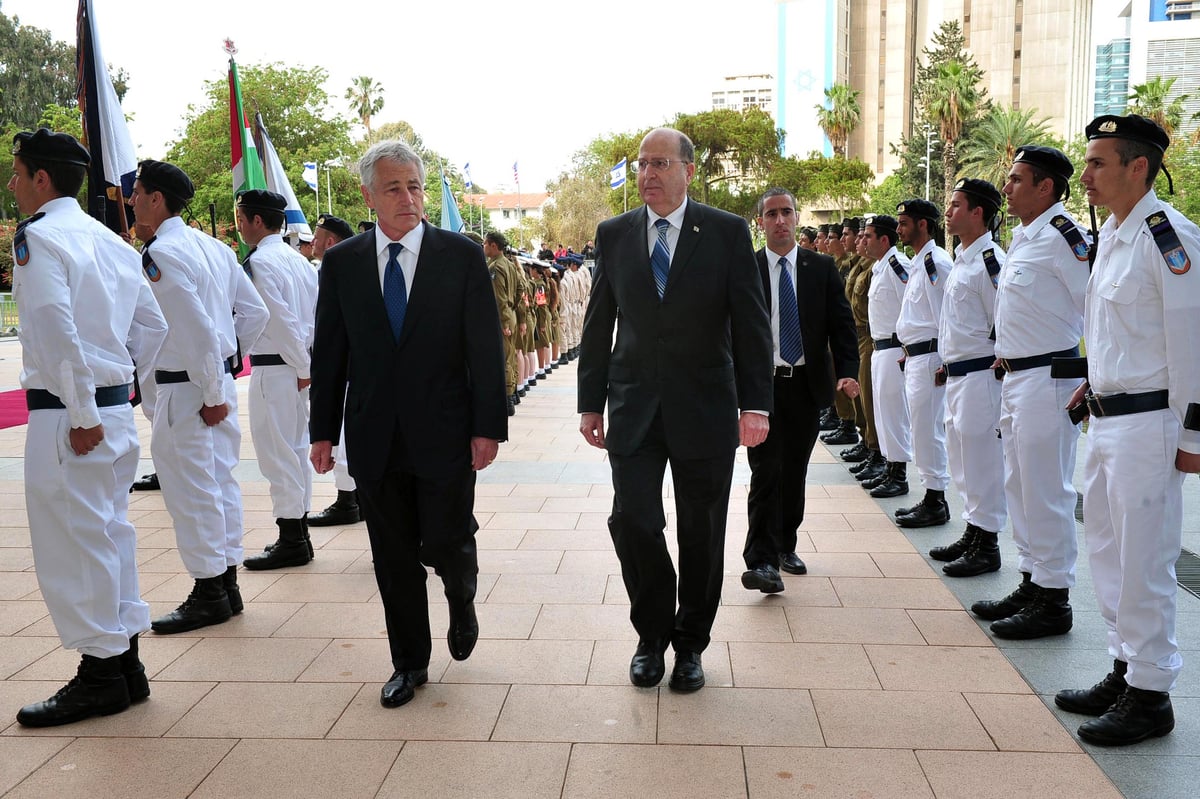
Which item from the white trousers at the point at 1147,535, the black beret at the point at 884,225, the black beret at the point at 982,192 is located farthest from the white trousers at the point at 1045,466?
the black beret at the point at 884,225

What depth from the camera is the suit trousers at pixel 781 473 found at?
540 cm

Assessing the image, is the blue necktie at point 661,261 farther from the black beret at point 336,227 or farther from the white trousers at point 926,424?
the black beret at point 336,227

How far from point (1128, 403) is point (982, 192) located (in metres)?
2.50

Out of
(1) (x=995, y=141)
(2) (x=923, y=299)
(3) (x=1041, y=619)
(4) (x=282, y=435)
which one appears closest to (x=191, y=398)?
(4) (x=282, y=435)

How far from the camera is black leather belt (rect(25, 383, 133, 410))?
3.80 m

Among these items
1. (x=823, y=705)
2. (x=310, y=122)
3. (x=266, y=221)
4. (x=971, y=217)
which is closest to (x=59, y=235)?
(x=266, y=221)

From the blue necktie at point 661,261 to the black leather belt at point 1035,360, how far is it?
71.9 inches

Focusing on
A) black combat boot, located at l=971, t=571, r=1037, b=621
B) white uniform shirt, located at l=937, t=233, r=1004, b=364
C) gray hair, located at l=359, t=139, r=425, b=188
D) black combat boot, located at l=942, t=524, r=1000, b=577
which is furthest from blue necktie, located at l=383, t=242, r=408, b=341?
black combat boot, located at l=942, t=524, r=1000, b=577

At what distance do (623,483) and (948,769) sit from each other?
1.52 m

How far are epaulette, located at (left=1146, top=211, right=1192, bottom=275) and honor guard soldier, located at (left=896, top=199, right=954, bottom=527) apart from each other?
122 inches

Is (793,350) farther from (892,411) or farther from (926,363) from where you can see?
(892,411)

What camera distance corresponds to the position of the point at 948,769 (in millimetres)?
3322

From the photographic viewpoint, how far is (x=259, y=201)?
640 cm

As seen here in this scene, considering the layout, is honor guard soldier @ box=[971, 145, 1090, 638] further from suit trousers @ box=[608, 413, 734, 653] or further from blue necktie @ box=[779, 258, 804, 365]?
suit trousers @ box=[608, 413, 734, 653]
